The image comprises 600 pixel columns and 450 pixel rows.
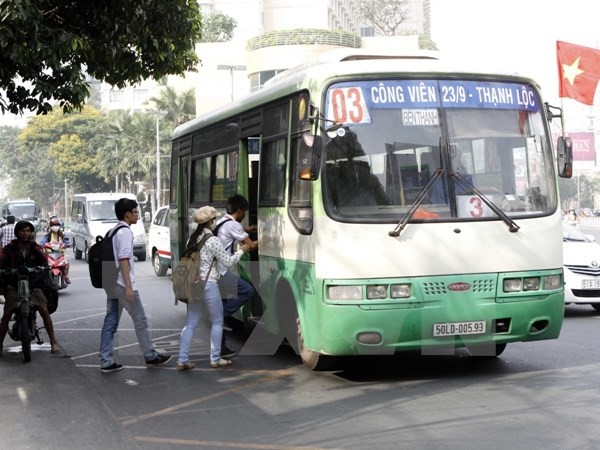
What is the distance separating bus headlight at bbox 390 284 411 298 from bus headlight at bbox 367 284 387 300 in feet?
0.23

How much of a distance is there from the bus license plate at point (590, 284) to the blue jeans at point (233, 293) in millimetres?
5290

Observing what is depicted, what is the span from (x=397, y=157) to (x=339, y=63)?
1028 mm

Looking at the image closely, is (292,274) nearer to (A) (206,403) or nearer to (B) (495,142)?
(A) (206,403)

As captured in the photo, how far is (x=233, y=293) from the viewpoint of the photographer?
31.5 feet

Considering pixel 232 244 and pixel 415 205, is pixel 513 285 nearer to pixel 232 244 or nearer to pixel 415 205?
pixel 415 205

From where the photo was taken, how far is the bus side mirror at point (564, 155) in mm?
8273

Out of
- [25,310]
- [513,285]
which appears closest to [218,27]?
[25,310]

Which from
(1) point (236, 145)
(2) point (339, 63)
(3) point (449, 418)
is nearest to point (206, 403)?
(3) point (449, 418)

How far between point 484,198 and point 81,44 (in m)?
5.04

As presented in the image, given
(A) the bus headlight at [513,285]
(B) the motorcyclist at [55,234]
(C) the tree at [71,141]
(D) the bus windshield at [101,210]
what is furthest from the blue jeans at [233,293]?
(C) the tree at [71,141]

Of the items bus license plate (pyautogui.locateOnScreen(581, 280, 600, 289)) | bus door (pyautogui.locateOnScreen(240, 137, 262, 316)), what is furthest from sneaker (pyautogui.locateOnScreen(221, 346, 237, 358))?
bus license plate (pyautogui.locateOnScreen(581, 280, 600, 289))

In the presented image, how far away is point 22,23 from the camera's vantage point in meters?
9.33

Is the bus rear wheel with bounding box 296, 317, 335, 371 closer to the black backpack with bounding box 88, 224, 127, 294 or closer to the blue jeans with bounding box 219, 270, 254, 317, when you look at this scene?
the blue jeans with bounding box 219, 270, 254, 317

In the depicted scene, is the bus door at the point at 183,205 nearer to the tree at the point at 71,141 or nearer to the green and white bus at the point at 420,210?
the green and white bus at the point at 420,210
